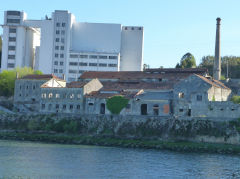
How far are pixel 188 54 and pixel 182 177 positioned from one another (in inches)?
2908

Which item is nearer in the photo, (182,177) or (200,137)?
(182,177)

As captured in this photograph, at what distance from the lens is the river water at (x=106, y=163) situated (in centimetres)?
3675

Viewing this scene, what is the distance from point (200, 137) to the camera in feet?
181

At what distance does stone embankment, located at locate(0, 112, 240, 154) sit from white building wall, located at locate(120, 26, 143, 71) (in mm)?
43567

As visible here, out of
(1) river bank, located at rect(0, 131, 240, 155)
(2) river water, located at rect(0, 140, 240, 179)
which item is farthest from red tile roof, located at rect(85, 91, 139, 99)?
(2) river water, located at rect(0, 140, 240, 179)

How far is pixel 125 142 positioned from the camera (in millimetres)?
55719

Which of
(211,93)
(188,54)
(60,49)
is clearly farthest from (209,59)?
(211,93)

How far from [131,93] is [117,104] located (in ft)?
12.1

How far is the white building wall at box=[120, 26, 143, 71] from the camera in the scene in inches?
4085

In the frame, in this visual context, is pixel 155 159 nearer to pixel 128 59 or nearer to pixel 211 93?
pixel 211 93

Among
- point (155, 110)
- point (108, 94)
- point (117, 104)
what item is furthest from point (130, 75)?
point (155, 110)

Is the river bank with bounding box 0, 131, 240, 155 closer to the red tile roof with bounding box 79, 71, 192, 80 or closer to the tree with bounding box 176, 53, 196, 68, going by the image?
the red tile roof with bounding box 79, 71, 192, 80

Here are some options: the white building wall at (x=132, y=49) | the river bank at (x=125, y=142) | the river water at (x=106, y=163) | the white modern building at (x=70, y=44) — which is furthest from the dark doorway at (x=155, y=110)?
the white building wall at (x=132, y=49)

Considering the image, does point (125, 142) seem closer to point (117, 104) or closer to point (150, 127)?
point (150, 127)
